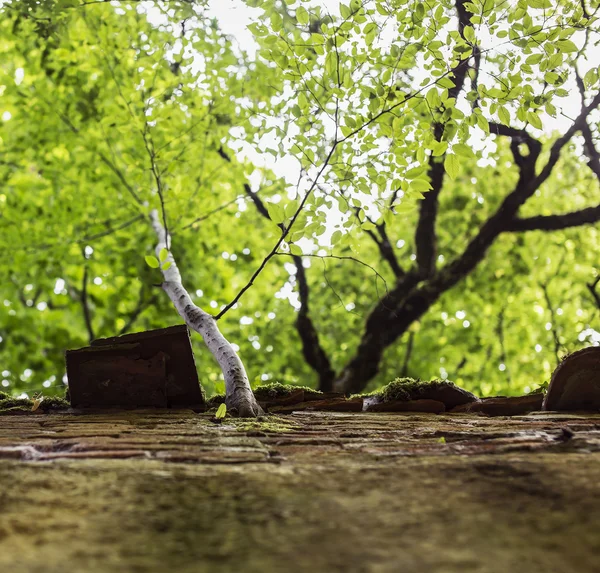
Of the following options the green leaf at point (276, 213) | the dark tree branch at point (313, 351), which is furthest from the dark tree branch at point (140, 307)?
the green leaf at point (276, 213)

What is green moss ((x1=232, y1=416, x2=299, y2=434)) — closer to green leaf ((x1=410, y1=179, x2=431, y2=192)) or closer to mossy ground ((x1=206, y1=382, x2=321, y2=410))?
mossy ground ((x1=206, y1=382, x2=321, y2=410))

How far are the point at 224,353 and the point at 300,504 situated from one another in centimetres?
285

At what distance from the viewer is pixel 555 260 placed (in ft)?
47.3

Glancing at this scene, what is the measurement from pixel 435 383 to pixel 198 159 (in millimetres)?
6509

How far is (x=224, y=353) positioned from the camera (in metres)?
4.05

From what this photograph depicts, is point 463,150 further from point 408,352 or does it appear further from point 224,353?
point 408,352

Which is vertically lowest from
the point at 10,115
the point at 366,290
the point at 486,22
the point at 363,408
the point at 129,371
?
the point at 363,408

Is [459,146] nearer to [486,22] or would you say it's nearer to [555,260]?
[486,22]

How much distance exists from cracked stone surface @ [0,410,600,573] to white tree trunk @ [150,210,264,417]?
1.29 m

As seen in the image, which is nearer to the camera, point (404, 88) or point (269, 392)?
point (269, 392)

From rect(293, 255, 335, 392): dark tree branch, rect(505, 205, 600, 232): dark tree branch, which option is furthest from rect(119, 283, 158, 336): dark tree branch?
rect(505, 205, 600, 232): dark tree branch

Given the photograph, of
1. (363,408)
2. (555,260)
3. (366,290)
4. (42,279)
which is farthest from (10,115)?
(555,260)

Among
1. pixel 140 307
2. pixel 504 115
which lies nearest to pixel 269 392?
pixel 504 115

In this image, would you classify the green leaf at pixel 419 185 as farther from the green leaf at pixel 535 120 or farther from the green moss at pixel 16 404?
the green moss at pixel 16 404
